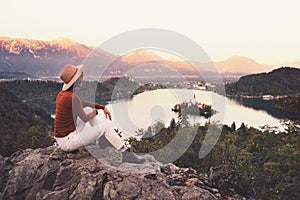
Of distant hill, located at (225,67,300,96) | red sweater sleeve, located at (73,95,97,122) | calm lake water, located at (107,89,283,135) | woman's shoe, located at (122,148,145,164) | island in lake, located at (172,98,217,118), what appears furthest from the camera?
distant hill, located at (225,67,300,96)

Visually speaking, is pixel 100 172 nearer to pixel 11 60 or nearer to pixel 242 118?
pixel 242 118

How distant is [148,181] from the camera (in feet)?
13.1

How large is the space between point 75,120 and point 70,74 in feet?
2.15

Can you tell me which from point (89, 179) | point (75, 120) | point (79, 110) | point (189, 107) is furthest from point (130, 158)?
point (189, 107)

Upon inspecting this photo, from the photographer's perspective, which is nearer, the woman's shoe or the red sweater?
the red sweater

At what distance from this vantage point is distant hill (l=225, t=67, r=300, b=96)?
267 ft

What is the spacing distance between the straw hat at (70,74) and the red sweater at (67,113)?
14 centimetres

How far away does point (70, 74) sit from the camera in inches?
154

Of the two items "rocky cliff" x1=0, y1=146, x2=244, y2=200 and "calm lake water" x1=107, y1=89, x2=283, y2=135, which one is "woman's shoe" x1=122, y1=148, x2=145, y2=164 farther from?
"calm lake water" x1=107, y1=89, x2=283, y2=135

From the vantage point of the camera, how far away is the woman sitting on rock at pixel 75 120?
3818 mm

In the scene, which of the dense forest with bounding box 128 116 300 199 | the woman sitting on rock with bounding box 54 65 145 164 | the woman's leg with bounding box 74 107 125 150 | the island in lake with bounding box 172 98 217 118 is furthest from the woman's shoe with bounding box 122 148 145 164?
the island in lake with bounding box 172 98 217 118

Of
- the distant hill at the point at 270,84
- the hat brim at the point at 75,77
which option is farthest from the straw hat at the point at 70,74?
the distant hill at the point at 270,84

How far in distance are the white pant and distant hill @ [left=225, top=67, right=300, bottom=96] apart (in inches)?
3269

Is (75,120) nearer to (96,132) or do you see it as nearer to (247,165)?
(96,132)
